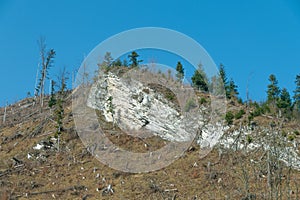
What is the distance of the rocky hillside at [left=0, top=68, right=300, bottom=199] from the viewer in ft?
86.0

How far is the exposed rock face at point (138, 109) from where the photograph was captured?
36.3 meters

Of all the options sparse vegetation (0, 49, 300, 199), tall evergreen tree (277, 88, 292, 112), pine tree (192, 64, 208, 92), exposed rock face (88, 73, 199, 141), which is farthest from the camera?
pine tree (192, 64, 208, 92)

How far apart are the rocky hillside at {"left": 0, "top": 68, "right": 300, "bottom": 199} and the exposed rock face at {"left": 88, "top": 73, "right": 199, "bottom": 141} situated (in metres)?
0.08

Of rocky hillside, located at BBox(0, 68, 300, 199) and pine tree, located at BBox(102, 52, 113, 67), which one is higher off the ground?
pine tree, located at BBox(102, 52, 113, 67)

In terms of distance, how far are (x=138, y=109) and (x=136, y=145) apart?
195 inches

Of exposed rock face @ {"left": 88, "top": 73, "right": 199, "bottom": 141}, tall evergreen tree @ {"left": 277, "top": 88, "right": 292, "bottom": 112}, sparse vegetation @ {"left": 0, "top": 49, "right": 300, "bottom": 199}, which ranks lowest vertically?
sparse vegetation @ {"left": 0, "top": 49, "right": 300, "bottom": 199}

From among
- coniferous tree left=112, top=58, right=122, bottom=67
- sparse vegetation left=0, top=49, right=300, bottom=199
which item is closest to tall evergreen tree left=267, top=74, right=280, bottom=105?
sparse vegetation left=0, top=49, right=300, bottom=199

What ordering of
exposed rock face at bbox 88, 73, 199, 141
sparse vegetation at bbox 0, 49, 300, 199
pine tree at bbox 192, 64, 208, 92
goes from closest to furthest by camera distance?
sparse vegetation at bbox 0, 49, 300, 199 < exposed rock face at bbox 88, 73, 199, 141 < pine tree at bbox 192, 64, 208, 92

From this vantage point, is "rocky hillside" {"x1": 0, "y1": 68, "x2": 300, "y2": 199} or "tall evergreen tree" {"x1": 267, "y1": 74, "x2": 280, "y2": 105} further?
"tall evergreen tree" {"x1": 267, "y1": 74, "x2": 280, "y2": 105}

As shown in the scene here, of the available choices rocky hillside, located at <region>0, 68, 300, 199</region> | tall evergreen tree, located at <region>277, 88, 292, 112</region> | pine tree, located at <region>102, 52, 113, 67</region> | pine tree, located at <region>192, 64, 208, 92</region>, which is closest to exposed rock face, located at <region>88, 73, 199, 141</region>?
rocky hillside, located at <region>0, 68, 300, 199</region>

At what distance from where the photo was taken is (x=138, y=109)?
39.0 meters

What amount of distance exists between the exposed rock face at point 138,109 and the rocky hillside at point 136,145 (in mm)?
81

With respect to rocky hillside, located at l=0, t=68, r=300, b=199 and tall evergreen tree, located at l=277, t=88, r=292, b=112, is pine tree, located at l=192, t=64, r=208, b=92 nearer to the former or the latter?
rocky hillside, located at l=0, t=68, r=300, b=199

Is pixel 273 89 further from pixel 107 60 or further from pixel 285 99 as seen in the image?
pixel 107 60
